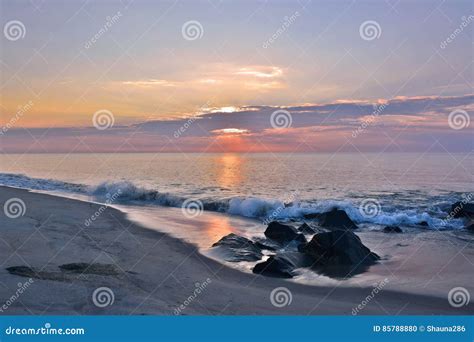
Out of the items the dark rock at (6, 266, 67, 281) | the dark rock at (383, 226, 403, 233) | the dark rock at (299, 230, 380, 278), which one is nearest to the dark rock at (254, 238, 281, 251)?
the dark rock at (299, 230, 380, 278)

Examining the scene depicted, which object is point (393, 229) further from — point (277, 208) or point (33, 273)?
point (33, 273)

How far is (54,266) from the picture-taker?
388 inches

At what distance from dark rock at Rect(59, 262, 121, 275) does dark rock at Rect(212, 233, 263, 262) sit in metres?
3.78

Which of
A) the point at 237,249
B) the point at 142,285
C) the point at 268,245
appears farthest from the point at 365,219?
the point at 142,285

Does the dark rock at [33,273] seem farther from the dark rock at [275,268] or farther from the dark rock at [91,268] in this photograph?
the dark rock at [275,268]

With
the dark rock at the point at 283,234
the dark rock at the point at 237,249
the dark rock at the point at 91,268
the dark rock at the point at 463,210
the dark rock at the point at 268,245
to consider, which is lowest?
the dark rock at the point at 91,268

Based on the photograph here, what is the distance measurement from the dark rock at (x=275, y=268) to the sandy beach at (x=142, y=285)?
35 cm

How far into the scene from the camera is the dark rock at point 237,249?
43.1ft

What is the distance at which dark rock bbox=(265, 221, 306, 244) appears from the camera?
16047mm

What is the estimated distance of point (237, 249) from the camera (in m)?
13.9

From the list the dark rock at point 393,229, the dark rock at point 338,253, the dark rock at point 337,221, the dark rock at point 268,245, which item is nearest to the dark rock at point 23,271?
the dark rock at point 338,253

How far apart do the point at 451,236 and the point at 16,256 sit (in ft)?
54.5

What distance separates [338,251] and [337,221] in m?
8.03

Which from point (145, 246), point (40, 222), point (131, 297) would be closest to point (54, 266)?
point (131, 297)
